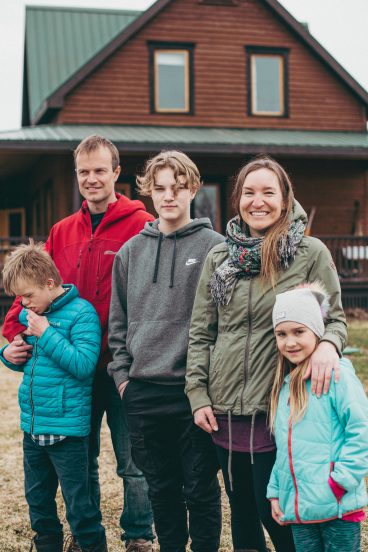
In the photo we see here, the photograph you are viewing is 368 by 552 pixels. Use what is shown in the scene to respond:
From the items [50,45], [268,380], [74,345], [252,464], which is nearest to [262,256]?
[268,380]

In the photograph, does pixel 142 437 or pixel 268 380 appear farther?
pixel 142 437

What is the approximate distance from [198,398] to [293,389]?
42 cm

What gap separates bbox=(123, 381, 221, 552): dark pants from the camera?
10.8 ft

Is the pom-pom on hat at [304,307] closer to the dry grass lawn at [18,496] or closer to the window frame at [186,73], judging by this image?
the dry grass lawn at [18,496]

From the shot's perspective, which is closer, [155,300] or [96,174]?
[155,300]

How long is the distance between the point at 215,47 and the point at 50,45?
494cm

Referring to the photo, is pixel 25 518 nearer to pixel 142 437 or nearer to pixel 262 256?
pixel 142 437

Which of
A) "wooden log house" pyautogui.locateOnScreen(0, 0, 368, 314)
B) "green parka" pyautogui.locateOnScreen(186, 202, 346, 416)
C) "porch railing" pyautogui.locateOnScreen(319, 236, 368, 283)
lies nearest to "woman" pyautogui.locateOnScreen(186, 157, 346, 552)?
"green parka" pyautogui.locateOnScreen(186, 202, 346, 416)

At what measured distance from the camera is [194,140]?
15.8 meters

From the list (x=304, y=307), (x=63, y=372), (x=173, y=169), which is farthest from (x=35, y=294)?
(x=304, y=307)

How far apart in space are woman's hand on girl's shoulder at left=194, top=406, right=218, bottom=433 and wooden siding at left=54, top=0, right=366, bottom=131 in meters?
15.2

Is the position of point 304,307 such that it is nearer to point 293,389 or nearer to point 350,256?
point 293,389

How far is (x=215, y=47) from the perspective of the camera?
18.1m

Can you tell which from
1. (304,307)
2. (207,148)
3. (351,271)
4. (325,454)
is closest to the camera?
(325,454)
